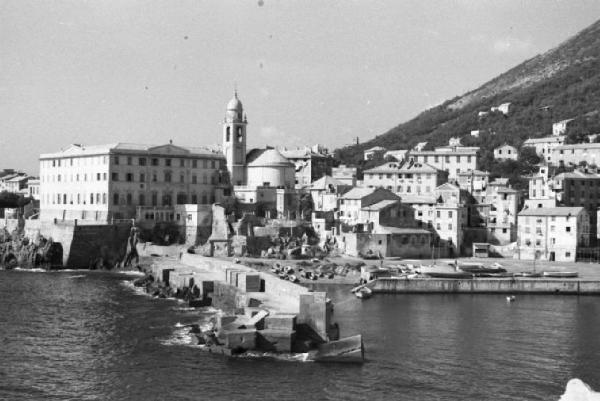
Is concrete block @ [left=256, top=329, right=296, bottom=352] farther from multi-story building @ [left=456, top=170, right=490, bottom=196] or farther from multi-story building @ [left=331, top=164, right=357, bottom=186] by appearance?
multi-story building @ [left=331, top=164, right=357, bottom=186]

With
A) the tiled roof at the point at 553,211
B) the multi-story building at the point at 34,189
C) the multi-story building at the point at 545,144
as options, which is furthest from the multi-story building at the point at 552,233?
the multi-story building at the point at 34,189

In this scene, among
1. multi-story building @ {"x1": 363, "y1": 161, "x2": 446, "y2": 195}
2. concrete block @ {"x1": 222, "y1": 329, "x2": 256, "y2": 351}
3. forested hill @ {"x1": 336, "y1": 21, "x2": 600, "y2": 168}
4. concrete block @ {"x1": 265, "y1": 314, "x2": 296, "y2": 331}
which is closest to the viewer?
concrete block @ {"x1": 222, "y1": 329, "x2": 256, "y2": 351}

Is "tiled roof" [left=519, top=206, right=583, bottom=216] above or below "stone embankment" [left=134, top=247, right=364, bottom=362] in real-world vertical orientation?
above

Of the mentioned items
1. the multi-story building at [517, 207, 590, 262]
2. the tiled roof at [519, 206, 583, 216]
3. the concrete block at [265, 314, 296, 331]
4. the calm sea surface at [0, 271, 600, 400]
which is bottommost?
the calm sea surface at [0, 271, 600, 400]

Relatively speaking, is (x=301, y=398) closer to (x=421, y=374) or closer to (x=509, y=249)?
(x=421, y=374)

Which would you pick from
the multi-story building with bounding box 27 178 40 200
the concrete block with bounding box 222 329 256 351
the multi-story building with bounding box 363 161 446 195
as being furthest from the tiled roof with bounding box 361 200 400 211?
the multi-story building with bounding box 27 178 40 200

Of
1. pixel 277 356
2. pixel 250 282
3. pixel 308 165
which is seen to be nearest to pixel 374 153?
pixel 308 165
